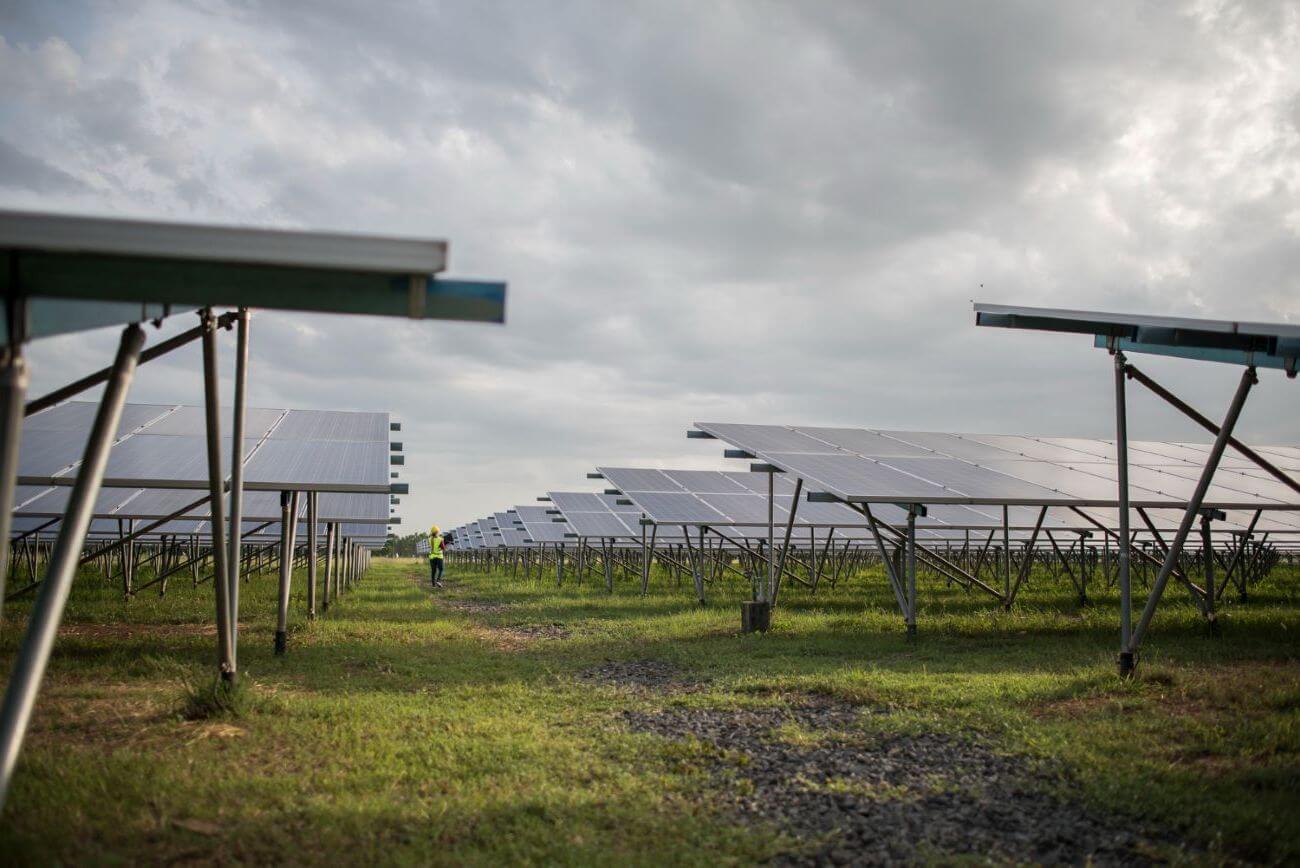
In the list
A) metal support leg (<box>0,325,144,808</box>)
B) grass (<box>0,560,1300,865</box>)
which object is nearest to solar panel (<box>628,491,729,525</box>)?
grass (<box>0,560,1300,865</box>)

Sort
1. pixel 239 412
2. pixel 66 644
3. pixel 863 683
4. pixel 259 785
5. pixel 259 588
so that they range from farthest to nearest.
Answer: pixel 259 588, pixel 66 644, pixel 863 683, pixel 239 412, pixel 259 785

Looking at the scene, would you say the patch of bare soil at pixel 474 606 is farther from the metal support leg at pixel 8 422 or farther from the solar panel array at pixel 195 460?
the metal support leg at pixel 8 422

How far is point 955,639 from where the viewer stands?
1120cm

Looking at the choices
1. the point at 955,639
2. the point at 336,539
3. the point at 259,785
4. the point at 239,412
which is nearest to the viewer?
the point at 259,785

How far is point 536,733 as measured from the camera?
6.24 m

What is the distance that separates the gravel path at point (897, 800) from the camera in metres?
4.10

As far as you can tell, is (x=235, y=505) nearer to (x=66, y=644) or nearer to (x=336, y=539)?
(x=66, y=644)

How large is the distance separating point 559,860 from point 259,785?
5.96 ft

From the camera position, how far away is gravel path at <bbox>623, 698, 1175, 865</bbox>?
4102mm

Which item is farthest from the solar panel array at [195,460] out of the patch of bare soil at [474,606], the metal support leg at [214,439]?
the patch of bare soil at [474,606]

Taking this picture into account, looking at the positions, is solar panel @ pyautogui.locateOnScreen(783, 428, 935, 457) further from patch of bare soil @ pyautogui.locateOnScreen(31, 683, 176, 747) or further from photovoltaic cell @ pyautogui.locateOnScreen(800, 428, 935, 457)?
patch of bare soil @ pyautogui.locateOnScreen(31, 683, 176, 747)

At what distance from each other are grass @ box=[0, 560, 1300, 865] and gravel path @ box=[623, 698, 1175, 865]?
0.60ft

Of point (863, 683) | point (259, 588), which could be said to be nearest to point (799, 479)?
point (863, 683)

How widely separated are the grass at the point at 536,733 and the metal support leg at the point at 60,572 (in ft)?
1.90
